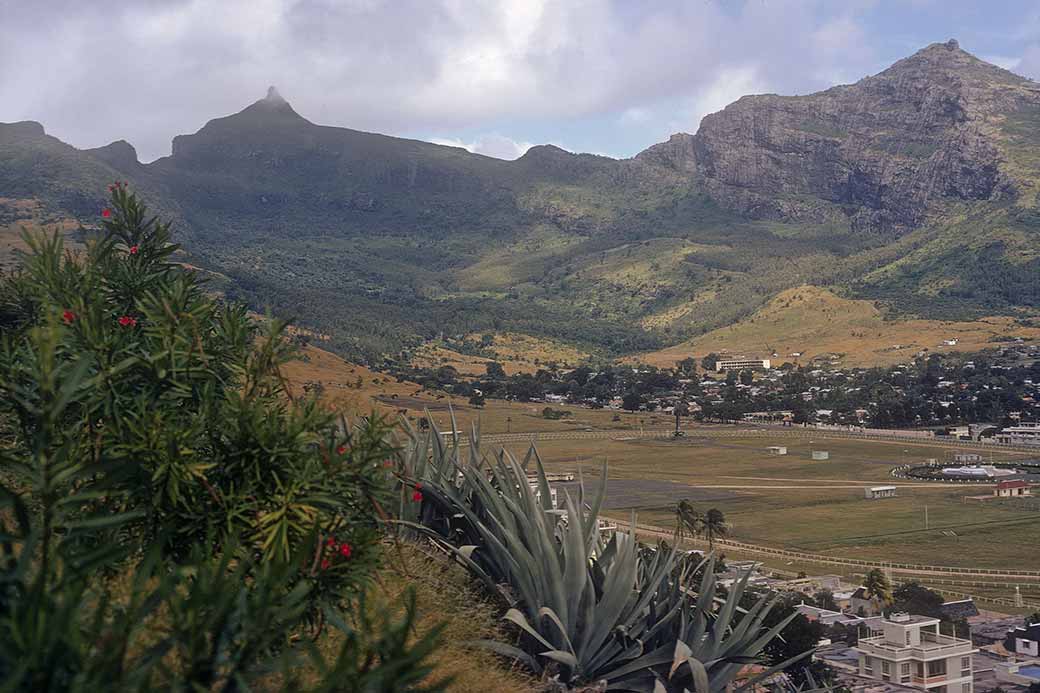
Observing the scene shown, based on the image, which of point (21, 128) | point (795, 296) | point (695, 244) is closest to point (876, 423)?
point (795, 296)

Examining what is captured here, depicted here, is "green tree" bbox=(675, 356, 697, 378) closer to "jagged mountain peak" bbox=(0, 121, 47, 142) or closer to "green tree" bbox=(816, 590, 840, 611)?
"green tree" bbox=(816, 590, 840, 611)

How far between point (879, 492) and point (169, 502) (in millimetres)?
48492

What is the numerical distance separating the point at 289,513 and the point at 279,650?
517mm

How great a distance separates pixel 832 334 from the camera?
117562 millimetres

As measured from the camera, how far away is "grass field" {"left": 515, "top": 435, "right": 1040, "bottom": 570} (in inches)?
1499

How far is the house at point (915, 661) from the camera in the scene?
20656 millimetres

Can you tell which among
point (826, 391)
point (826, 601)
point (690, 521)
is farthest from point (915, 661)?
point (826, 391)

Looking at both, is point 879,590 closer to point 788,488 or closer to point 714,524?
point 714,524

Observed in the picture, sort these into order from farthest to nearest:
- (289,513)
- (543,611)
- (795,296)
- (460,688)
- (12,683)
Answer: (795,296) → (543,611) → (460,688) → (289,513) → (12,683)

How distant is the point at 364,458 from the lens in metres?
4.16

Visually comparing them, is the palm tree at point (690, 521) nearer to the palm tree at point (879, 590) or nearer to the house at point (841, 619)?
the palm tree at point (879, 590)

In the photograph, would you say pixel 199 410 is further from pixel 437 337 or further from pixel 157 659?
pixel 437 337

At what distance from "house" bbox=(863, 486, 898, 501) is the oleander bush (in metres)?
46.5

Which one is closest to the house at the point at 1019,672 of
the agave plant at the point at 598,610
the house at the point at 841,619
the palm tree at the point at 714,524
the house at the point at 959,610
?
the house at the point at 841,619
